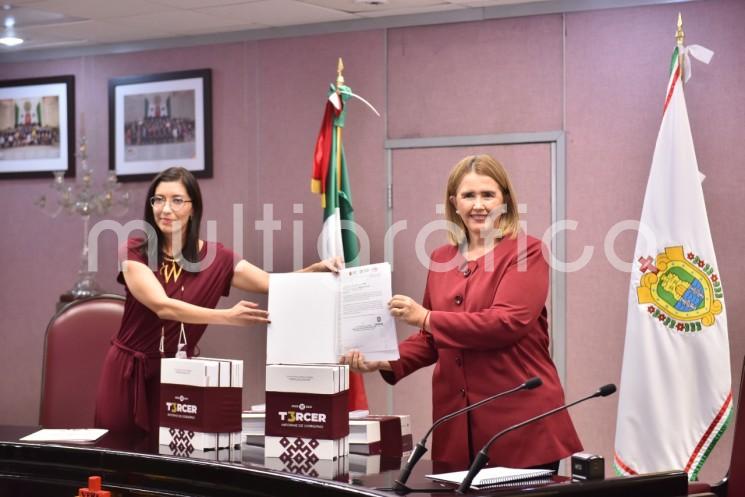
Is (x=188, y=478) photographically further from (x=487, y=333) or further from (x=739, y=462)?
(x=739, y=462)

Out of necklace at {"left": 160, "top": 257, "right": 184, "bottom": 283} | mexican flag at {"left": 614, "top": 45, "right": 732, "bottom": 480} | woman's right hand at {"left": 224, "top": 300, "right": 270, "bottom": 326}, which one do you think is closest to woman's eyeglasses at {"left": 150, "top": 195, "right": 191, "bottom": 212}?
necklace at {"left": 160, "top": 257, "right": 184, "bottom": 283}

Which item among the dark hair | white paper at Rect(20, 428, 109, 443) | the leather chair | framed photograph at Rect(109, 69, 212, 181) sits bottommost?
the leather chair

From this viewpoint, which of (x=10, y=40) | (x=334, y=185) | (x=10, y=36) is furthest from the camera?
(x=10, y=40)

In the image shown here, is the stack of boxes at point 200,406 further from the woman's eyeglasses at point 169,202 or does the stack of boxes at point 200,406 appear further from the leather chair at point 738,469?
the leather chair at point 738,469

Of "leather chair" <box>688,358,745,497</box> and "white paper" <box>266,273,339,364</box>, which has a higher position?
"white paper" <box>266,273,339,364</box>

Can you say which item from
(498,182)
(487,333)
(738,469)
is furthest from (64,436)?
(738,469)

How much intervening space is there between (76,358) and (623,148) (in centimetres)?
255

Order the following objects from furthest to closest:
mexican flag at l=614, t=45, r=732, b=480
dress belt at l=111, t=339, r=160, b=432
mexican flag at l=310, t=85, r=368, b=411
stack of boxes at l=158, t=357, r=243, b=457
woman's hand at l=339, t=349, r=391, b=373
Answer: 1. mexican flag at l=310, t=85, r=368, b=411
2. mexican flag at l=614, t=45, r=732, b=480
3. dress belt at l=111, t=339, r=160, b=432
4. woman's hand at l=339, t=349, r=391, b=373
5. stack of boxes at l=158, t=357, r=243, b=457

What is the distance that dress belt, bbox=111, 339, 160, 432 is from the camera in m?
3.08

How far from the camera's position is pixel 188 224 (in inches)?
130

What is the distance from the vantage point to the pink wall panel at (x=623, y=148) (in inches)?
172

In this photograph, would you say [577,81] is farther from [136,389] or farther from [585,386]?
[136,389]

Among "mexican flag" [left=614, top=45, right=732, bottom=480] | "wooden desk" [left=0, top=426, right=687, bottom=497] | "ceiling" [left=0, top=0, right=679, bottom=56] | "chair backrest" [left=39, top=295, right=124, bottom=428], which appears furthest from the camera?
"ceiling" [left=0, top=0, right=679, bottom=56]

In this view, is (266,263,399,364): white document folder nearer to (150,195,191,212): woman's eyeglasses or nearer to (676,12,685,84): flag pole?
(150,195,191,212): woman's eyeglasses
